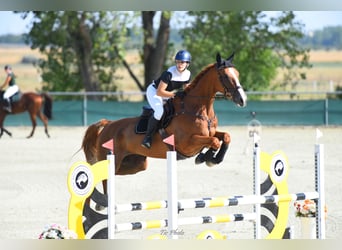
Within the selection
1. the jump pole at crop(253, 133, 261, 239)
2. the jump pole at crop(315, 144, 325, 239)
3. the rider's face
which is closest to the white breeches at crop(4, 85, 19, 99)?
the rider's face

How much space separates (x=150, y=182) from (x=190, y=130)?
11.5ft

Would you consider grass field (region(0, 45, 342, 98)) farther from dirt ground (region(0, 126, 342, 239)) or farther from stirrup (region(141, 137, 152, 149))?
stirrup (region(141, 137, 152, 149))

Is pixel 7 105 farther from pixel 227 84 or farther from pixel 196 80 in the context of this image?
pixel 227 84

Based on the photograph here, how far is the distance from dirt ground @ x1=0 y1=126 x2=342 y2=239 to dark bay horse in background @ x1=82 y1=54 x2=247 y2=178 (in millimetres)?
498

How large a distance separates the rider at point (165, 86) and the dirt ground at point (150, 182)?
956 mm

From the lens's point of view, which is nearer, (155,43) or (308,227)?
(308,227)

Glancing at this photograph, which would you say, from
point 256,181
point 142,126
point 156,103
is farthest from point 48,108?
point 256,181

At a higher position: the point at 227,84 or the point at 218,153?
the point at 227,84

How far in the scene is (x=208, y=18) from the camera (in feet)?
87.5

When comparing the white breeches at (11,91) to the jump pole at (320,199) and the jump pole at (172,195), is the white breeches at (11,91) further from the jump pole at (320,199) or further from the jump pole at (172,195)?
the jump pole at (172,195)

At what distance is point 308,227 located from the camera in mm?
7934

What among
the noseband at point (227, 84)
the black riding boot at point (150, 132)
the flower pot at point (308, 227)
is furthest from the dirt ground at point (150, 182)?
the noseband at point (227, 84)

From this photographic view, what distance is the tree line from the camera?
25.8m

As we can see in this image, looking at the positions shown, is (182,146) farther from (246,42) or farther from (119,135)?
(246,42)
